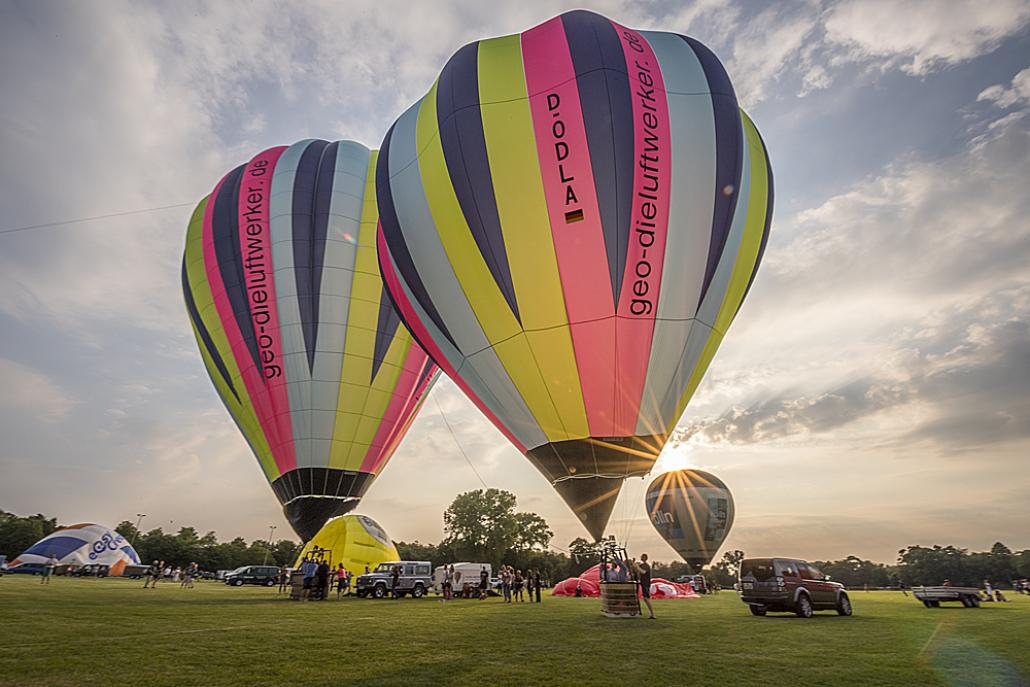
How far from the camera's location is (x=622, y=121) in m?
12.4

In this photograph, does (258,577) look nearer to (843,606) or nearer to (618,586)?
(618,586)

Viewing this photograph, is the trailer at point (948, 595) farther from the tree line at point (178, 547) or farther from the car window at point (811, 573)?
the tree line at point (178, 547)

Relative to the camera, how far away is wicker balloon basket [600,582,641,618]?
1209cm

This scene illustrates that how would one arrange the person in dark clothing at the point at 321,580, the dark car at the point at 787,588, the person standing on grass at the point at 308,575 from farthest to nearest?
the person in dark clothing at the point at 321,580, the person standing on grass at the point at 308,575, the dark car at the point at 787,588

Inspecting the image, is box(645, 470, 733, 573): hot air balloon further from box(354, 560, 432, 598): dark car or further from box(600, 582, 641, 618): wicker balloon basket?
box(600, 582, 641, 618): wicker balloon basket

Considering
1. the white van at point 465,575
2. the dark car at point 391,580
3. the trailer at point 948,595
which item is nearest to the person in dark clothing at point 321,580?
the dark car at point 391,580

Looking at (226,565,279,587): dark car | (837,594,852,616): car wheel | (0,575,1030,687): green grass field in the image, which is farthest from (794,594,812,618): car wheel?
(226,565,279,587): dark car

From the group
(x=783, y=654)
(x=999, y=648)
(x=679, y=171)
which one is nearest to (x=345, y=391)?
(x=679, y=171)

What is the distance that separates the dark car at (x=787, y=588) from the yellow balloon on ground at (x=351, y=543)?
14.3 m

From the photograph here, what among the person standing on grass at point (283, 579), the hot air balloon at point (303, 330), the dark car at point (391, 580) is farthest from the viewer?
the person standing on grass at point (283, 579)

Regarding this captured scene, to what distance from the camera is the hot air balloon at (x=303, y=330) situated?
20391mm

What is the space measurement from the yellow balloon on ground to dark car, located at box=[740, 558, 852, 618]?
1432 centimetres

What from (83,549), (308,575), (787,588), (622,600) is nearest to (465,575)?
(308,575)

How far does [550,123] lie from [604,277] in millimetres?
3403
